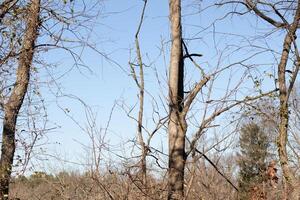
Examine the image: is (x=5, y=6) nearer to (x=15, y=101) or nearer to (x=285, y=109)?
(x=15, y=101)

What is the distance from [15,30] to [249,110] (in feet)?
12.6

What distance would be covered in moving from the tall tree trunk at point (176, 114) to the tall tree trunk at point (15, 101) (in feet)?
9.84

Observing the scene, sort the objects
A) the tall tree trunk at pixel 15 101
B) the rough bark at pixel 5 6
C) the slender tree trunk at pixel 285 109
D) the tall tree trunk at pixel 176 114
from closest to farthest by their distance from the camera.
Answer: the tall tree trunk at pixel 176 114 → the rough bark at pixel 5 6 → the slender tree trunk at pixel 285 109 → the tall tree trunk at pixel 15 101

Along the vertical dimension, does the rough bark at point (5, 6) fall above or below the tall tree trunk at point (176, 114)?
above

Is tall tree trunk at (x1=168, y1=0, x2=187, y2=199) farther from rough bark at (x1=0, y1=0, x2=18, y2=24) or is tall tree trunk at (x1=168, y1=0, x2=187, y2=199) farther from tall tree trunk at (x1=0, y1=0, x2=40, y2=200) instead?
tall tree trunk at (x1=0, y1=0, x2=40, y2=200)

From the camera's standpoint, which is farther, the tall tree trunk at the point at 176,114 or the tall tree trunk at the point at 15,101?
the tall tree trunk at the point at 15,101

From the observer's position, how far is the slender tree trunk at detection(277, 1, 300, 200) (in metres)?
7.54

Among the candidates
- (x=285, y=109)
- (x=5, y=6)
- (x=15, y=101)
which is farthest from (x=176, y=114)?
(x=15, y=101)

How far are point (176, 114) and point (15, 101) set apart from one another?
3891 millimetres

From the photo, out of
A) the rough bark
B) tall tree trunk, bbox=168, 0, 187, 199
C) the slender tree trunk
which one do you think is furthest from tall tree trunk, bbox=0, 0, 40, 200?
the slender tree trunk

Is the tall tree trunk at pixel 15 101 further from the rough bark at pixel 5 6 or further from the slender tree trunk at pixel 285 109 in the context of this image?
the slender tree trunk at pixel 285 109

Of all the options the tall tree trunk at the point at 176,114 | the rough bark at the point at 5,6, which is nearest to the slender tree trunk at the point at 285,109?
the tall tree trunk at the point at 176,114

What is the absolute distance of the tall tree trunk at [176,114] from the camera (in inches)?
221

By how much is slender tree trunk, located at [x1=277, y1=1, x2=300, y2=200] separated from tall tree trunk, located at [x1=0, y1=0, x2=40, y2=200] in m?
4.35
